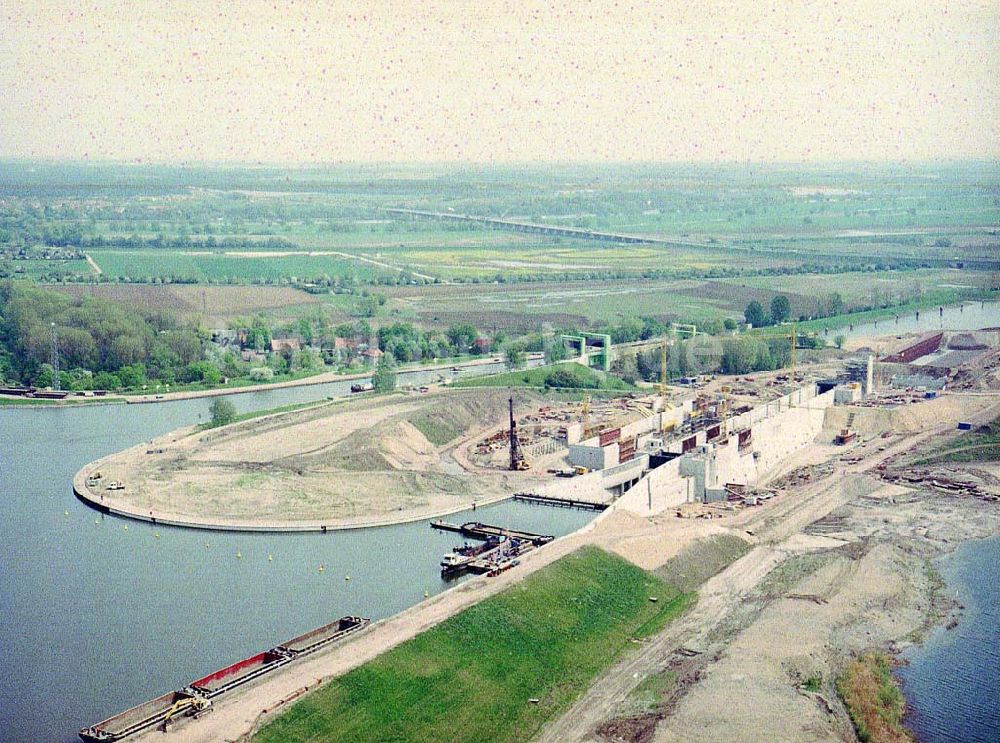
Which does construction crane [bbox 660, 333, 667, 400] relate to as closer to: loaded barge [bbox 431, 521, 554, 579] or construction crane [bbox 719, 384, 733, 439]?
construction crane [bbox 719, 384, 733, 439]

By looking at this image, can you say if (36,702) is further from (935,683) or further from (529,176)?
(529,176)

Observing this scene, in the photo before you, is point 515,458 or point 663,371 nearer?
point 515,458

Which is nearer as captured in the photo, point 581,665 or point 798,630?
point 581,665

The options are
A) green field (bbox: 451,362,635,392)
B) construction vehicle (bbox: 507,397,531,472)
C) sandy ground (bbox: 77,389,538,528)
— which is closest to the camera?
sandy ground (bbox: 77,389,538,528)

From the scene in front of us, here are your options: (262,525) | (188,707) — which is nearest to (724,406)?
(262,525)

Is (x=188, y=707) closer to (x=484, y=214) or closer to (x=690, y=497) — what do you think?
(x=690, y=497)

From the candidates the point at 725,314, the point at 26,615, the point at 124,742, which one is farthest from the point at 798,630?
the point at 725,314

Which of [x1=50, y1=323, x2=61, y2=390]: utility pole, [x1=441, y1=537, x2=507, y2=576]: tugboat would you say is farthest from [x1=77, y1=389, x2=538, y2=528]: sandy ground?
[x1=50, y1=323, x2=61, y2=390]: utility pole
